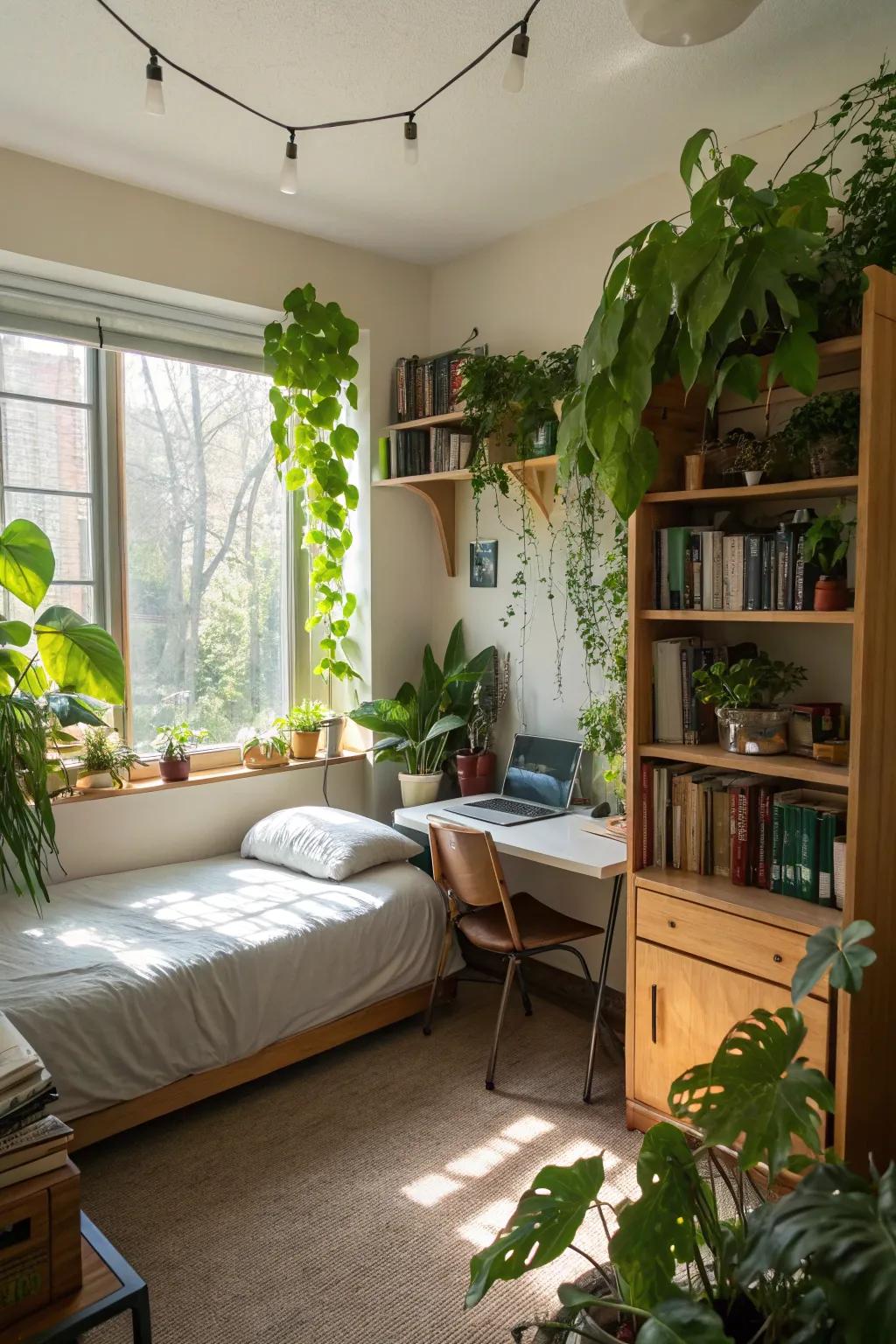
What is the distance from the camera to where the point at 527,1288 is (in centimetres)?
207

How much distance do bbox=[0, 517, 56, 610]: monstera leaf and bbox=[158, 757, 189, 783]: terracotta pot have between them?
0.87 m

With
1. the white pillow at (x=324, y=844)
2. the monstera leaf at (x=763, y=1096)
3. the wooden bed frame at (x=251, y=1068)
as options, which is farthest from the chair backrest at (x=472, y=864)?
the monstera leaf at (x=763, y=1096)

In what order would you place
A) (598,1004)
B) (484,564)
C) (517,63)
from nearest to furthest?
(517,63) → (598,1004) → (484,564)

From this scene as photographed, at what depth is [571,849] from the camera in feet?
9.31

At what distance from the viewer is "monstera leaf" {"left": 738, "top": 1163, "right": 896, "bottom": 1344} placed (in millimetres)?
1041

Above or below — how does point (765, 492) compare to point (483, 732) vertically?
above

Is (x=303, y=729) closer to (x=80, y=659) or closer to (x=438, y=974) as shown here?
(x=80, y=659)

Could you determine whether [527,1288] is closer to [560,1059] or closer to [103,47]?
[560,1059]

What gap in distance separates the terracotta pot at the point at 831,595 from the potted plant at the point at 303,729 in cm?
224

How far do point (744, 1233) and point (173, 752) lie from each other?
8.78ft

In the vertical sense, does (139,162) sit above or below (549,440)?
above

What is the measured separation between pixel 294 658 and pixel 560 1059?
196cm

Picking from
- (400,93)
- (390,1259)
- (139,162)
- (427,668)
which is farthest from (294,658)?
(390,1259)

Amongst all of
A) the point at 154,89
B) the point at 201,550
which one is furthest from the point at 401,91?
the point at 201,550
